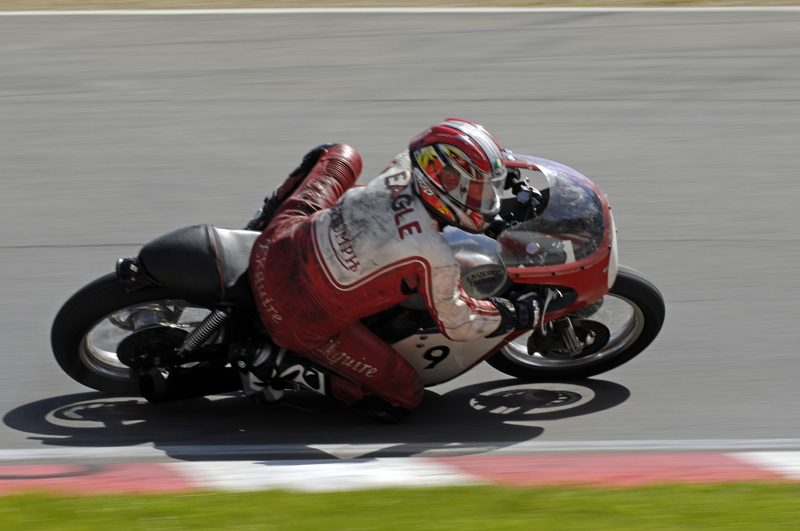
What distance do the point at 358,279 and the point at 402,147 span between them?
12.4 feet

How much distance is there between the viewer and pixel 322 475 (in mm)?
3641

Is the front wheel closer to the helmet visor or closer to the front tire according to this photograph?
the helmet visor

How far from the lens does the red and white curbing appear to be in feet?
11.7

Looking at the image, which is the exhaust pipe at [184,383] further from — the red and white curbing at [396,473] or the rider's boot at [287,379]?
the red and white curbing at [396,473]

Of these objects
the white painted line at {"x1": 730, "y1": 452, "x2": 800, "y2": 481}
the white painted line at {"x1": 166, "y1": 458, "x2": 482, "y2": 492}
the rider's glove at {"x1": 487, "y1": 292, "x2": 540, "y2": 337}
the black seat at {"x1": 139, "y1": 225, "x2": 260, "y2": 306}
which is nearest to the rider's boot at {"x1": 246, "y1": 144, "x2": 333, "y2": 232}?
the black seat at {"x1": 139, "y1": 225, "x2": 260, "y2": 306}

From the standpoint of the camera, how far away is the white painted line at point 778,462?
12.2ft

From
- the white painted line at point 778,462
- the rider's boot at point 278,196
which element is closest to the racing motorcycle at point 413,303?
the rider's boot at point 278,196

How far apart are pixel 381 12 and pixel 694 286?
625cm

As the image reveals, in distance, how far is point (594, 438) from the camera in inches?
179

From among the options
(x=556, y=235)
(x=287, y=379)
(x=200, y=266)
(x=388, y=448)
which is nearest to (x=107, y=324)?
(x=200, y=266)

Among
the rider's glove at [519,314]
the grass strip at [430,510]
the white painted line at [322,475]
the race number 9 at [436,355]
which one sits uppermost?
the rider's glove at [519,314]

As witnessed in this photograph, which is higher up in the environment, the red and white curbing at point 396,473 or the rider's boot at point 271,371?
the rider's boot at point 271,371

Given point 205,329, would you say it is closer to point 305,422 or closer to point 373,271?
point 305,422

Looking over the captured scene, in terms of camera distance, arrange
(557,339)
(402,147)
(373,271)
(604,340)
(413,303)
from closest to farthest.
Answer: (373,271) → (413,303) → (557,339) → (604,340) → (402,147)
